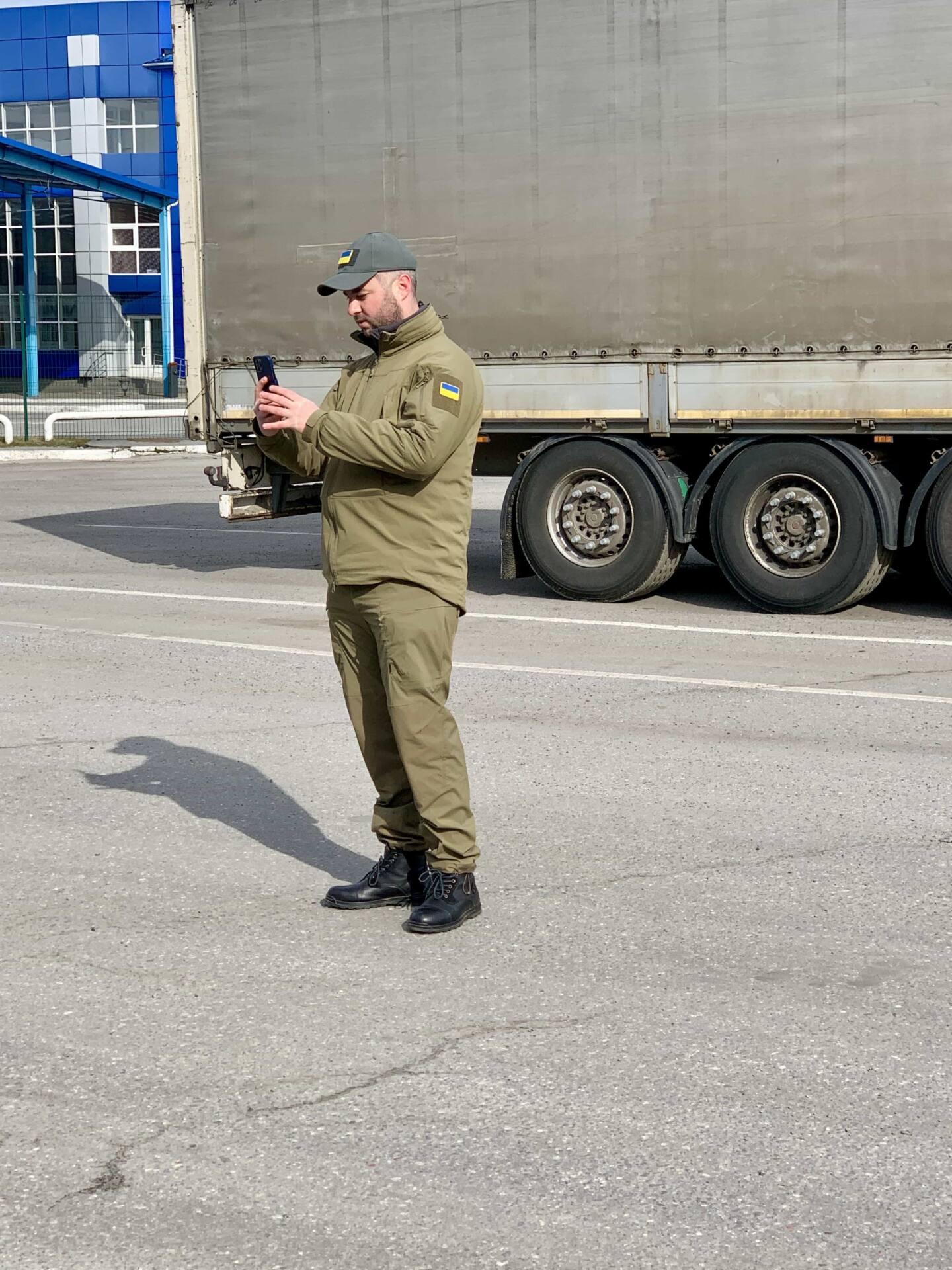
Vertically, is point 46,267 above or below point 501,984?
above

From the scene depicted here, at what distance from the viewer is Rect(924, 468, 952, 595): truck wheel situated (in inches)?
451

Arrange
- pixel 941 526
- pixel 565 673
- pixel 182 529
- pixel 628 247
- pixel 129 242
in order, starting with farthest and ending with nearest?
pixel 129 242
pixel 182 529
pixel 628 247
pixel 941 526
pixel 565 673

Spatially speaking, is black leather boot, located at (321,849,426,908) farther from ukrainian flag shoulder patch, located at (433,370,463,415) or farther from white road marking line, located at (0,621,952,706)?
white road marking line, located at (0,621,952,706)

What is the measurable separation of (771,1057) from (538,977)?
799 millimetres

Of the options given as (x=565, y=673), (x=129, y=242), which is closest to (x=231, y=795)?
(x=565, y=673)

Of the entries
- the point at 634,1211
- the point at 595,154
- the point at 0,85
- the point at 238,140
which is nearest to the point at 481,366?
the point at 595,154

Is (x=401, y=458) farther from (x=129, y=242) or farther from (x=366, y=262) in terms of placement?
(x=129, y=242)

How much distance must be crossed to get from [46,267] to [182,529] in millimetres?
48950

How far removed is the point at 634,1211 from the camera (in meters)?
3.55

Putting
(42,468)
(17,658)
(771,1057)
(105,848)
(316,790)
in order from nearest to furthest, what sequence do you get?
(771,1057)
(105,848)
(316,790)
(17,658)
(42,468)

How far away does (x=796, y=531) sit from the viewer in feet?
38.9

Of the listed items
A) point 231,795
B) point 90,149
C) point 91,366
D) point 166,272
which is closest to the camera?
point 231,795

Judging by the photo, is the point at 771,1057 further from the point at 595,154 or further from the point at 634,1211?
the point at 595,154

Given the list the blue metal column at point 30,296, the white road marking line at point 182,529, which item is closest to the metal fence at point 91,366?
the blue metal column at point 30,296
